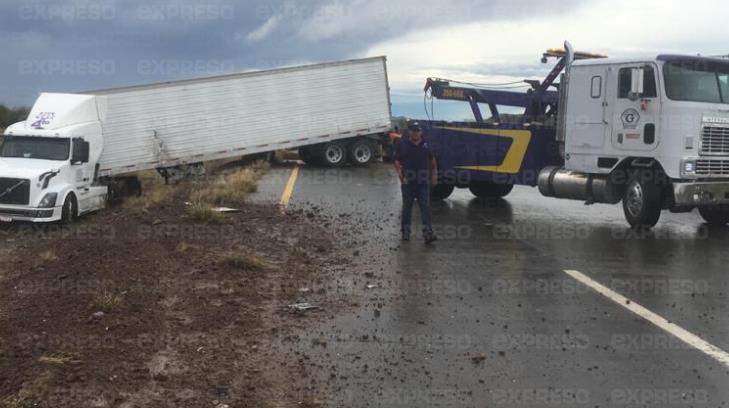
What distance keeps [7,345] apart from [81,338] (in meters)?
0.55

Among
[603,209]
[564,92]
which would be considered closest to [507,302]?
[564,92]

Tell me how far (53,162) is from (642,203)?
1195 centimetres

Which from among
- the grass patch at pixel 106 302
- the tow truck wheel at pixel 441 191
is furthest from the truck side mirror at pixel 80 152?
the grass patch at pixel 106 302

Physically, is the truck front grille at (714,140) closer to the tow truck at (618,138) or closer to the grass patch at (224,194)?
the tow truck at (618,138)

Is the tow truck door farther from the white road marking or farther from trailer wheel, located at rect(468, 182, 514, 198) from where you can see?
trailer wheel, located at rect(468, 182, 514, 198)

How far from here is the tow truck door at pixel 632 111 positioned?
12.1 m

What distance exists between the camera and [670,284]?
8.50 m

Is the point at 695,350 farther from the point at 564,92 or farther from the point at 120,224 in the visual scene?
the point at 120,224

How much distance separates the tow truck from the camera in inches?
467

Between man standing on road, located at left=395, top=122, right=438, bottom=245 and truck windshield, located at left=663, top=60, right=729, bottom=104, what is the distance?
173 inches

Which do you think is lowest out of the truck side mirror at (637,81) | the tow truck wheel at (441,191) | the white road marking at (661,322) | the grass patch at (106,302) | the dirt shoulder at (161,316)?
the dirt shoulder at (161,316)

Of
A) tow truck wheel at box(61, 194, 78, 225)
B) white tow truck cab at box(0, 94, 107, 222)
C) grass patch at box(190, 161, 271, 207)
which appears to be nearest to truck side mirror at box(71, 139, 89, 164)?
white tow truck cab at box(0, 94, 107, 222)

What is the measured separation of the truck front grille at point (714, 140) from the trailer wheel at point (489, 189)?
563cm

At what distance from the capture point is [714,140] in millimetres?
11914
